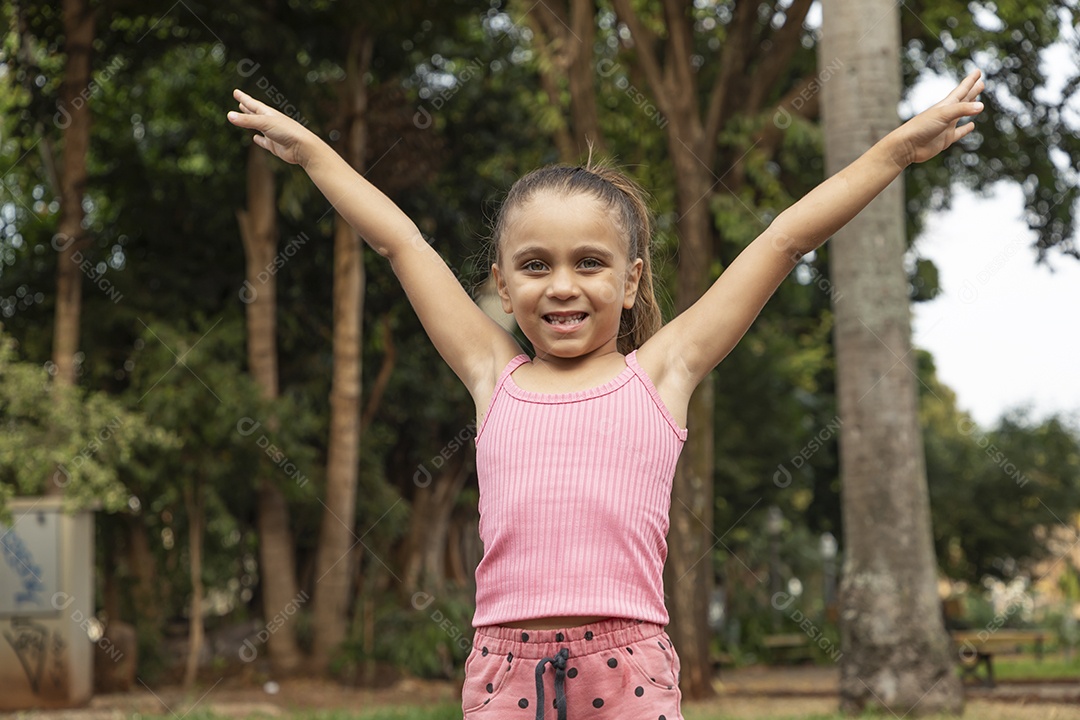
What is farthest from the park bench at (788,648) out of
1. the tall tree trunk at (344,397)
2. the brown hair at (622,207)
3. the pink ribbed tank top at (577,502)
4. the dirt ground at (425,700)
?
the pink ribbed tank top at (577,502)

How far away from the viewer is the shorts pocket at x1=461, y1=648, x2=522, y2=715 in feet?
6.69

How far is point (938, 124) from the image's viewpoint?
2.24 meters

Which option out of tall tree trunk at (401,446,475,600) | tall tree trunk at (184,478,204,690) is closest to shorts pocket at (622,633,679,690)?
tall tree trunk at (184,478,204,690)

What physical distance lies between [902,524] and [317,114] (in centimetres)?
905

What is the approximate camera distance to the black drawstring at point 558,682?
1.98 m

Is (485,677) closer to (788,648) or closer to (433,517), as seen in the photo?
(433,517)

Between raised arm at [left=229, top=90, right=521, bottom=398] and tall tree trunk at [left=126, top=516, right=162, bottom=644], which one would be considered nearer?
raised arm at [left=229, top=90, right=521, bottom=398]

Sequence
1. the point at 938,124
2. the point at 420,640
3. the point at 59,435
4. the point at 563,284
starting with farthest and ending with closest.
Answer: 1. the point at 420,640
2. the point at 59,435
3. the point at 938,124
4. the point at 563,284

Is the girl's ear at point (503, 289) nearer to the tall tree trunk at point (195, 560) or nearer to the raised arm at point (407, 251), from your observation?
the raised arm at point (407, 251)

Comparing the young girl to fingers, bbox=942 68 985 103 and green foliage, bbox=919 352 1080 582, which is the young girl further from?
green foliage, bbox=919 352 1080 582

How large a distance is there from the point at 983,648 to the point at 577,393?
1511 centimetres

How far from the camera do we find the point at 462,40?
16.2m

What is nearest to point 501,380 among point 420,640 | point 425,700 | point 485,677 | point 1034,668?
point 485,677

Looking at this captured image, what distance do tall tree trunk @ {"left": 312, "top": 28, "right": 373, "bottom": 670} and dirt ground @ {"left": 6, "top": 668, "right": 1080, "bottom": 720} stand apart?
1027 millimetres
